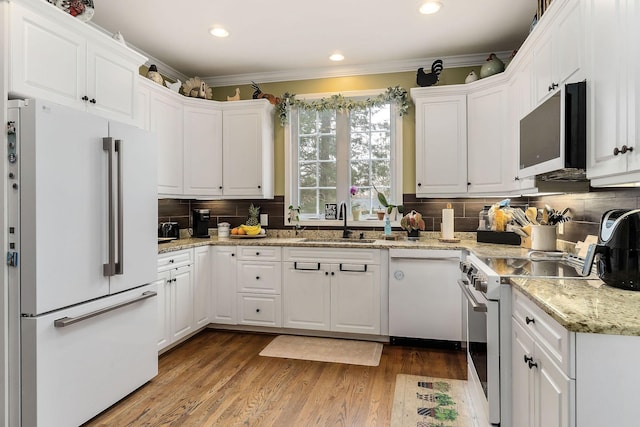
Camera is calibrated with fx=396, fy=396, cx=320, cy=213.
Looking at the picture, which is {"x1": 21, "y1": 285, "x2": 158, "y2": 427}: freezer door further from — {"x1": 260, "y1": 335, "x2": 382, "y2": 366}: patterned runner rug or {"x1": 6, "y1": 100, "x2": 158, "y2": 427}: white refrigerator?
{"x1": 260, "y1": 335, "x2": 382, "y2": 366}: patterned runner rug

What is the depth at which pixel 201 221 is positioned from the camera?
406 cm

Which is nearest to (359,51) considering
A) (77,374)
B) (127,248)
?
(127,248)

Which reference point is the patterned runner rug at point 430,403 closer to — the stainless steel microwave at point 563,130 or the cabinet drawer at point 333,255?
the cabinet drawer at point 333,255

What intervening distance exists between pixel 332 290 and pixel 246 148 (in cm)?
170

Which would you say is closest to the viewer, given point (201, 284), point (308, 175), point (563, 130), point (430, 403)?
point (563, 130)

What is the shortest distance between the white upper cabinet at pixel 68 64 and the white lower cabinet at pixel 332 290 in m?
1.84

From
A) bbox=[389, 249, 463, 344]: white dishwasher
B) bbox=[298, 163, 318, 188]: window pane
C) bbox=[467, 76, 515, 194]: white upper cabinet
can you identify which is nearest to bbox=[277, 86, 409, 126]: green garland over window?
bbox=[298, 163, 318, 188]: window pane

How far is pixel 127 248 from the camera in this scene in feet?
7.91

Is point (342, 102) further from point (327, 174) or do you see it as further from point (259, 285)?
point (259, 285)

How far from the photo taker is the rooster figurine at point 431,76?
3.74m

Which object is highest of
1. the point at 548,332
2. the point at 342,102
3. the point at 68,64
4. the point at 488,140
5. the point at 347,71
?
the point at 347,71

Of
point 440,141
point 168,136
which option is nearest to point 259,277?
point 168,136

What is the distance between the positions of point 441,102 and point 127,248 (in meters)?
2.87

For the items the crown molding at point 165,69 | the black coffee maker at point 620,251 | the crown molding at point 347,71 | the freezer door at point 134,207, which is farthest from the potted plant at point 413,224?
the crown molding at point 165,69
